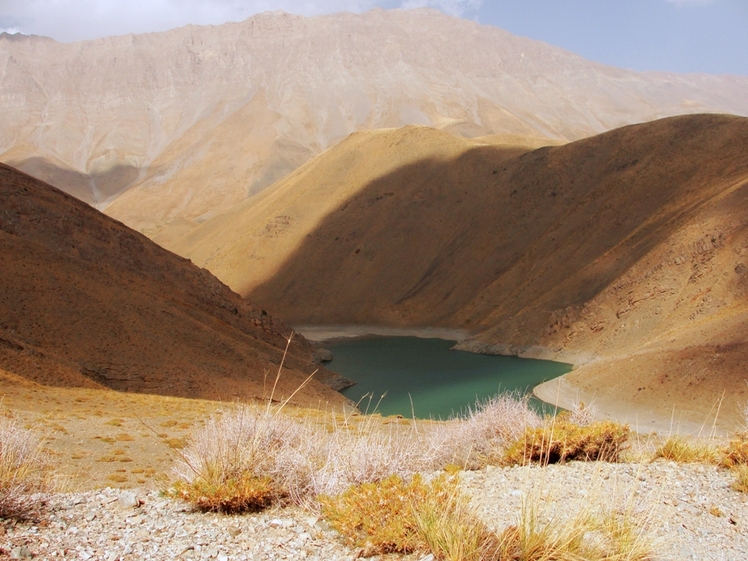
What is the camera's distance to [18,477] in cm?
741

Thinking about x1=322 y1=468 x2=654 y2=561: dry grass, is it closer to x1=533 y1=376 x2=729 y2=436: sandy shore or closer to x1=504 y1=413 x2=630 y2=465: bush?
x1=504 y1=413 x2=630 y2=465: bush

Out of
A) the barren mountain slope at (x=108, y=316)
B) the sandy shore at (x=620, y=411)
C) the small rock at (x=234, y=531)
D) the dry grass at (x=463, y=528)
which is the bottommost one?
the sandy shore at (x=620, y=411)

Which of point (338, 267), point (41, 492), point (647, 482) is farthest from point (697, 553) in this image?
point (338, 267)

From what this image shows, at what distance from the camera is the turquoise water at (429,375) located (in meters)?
37.4

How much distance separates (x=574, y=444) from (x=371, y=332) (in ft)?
204

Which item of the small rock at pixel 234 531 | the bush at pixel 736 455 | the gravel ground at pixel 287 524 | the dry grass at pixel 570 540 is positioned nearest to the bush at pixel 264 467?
the gravel ground at pixel 287 524

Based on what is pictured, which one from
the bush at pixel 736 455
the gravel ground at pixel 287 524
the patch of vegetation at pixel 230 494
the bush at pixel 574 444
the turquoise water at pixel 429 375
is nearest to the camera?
the gravel ground at pixel 287 524

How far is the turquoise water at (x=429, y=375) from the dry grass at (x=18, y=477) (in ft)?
81.8

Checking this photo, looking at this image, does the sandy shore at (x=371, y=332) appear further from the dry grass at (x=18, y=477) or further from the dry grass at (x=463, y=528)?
the dry grass at (x=463, y=528)

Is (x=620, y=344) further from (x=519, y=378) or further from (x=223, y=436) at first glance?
(x=223, y=436)

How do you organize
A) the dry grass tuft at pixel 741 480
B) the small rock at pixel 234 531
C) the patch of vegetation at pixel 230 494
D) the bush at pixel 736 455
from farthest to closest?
the bush at pixel 736 455, the dry grass tuft at pixel 741 480, the patch of vegetation at pixel 230 494, the small rock at pixel 234 531

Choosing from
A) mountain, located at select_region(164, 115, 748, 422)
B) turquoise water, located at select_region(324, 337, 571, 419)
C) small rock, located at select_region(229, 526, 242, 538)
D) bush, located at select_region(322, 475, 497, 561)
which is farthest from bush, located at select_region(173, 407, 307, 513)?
mountain, located at select_region(164, 115, 748, 422)

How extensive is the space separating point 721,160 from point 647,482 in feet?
187

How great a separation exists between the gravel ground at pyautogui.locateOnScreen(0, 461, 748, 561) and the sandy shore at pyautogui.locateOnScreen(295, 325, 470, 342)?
5255 cm
